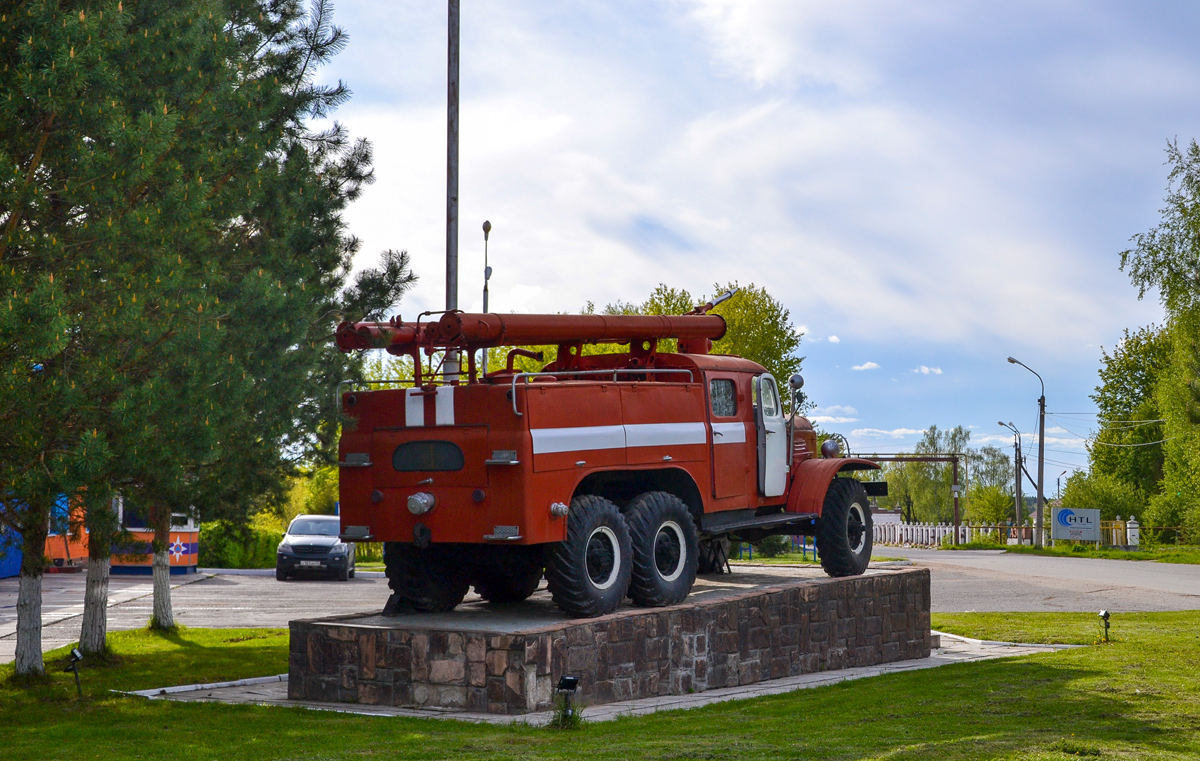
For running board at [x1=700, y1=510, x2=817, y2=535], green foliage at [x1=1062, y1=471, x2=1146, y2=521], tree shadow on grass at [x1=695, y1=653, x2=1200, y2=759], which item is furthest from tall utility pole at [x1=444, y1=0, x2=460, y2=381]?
green foliage at [x1=1062, y1=471, x2=1146, y2=521]

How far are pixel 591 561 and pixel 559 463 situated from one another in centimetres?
108

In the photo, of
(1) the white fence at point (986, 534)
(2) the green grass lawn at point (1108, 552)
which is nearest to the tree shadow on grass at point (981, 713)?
(2) the green grass lawn at point (1108, 552)

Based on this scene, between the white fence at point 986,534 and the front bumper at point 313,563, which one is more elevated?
the front bumper at point 313,563

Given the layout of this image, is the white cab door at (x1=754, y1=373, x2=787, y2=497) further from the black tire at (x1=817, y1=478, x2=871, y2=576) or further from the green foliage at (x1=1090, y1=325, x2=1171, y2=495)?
the green foliage at (x1=1090, y1=325, x2=1171, y2=495)

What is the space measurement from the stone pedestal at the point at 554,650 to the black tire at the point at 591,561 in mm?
220

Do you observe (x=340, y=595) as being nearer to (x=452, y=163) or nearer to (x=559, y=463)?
(x=452, y=163)

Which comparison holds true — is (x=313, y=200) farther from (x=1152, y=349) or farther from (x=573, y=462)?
(x=1152, y=349)

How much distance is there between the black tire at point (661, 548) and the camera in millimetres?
10758

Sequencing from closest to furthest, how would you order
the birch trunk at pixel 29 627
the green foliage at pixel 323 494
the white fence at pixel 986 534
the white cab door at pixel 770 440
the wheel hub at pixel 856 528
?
the birch trunk at pixel 29 627 → the white cab door at pixel 770 440 → the wheel hub at pixel 856 528 → the green foliage at pixel 323 494 → the white fence at pixel 986 534

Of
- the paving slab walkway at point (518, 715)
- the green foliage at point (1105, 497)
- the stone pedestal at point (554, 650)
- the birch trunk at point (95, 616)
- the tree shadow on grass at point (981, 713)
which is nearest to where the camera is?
the tree shadow on grass at point (981, 713)

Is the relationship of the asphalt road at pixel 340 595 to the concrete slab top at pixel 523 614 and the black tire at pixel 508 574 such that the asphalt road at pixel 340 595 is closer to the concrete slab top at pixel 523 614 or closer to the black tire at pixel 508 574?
the concrete slab top at pixel 523 614

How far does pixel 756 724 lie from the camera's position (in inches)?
328

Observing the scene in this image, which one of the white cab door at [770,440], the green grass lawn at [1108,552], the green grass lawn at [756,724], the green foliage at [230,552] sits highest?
the white cab door at [770,440]

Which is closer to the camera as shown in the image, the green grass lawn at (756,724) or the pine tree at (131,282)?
the green grass lawn at (756,724)
